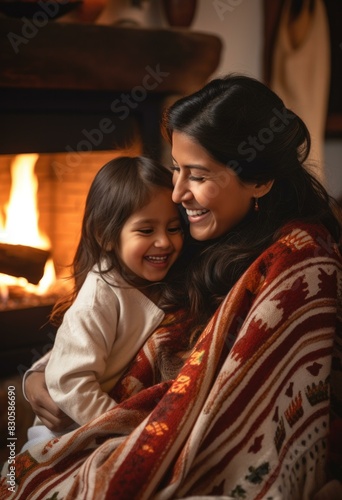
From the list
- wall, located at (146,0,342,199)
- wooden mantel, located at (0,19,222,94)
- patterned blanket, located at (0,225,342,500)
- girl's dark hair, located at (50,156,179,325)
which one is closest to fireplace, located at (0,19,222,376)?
wooden mantel, located at (0,19,222,94)

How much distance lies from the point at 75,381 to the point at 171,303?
24 centimetres

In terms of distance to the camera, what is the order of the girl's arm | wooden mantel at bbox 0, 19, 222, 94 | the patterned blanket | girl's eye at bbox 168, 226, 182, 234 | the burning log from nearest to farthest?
the patterned blanket < the girl's arm < girl's eye at bbox 168, 226, 182, 234 < wooden mantel at bbox 0, 19, 222, 94 < the burning log

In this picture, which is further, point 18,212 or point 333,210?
point 18,212

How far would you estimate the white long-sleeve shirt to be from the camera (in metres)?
1.27

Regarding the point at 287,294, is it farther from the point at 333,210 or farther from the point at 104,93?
the point at 104,93

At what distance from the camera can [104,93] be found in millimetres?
2281

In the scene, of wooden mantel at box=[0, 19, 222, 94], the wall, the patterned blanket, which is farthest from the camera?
the wall

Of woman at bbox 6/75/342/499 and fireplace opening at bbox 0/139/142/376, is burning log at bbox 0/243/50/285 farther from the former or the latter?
woman at bbox 6/75/342/499

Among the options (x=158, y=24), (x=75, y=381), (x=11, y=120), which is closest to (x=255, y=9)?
(x=158, y=24)

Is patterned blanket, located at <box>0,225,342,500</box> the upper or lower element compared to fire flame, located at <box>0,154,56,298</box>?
upper

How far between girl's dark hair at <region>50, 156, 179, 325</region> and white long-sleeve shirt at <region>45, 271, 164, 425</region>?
0.05 meters

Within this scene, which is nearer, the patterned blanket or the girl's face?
the patterned blanket

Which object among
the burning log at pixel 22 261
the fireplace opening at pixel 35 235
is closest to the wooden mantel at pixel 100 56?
the fireplace opening at pixel 35 235

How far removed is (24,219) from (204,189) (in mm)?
1191
